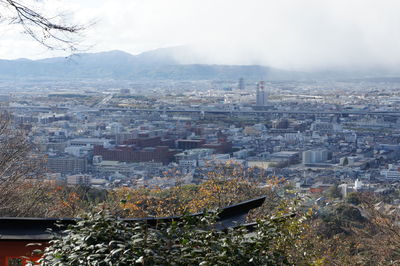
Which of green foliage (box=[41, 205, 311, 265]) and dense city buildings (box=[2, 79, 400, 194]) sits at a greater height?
green foliage (box=[41, 205, 311, 265])

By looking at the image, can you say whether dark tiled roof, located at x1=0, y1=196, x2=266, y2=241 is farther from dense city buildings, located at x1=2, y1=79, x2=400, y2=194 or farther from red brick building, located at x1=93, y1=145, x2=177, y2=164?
red brick building, located at x1=93, y1=145, x2=177, y2=164

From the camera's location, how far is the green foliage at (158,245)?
1966mm

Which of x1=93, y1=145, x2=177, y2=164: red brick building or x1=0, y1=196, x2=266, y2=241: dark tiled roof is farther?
x1=93, y1=145, x2=177, y2=164: red brick building

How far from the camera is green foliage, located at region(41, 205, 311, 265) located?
1966mm

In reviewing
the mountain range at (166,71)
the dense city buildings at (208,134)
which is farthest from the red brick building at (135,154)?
the mountain range at (166,71)

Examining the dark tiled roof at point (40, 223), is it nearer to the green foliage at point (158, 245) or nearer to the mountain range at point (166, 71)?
the green foliage at point (158, 245)

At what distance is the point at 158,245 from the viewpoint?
2035mm

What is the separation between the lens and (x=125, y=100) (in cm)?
4119

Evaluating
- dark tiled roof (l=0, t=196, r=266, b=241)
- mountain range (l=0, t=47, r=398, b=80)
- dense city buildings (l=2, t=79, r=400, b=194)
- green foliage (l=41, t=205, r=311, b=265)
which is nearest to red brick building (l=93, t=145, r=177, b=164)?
dense city buildings (l=2, t=79, r=400, b=194)

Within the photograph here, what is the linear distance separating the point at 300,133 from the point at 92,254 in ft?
97.6

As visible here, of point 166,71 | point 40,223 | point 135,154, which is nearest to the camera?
point 40,223

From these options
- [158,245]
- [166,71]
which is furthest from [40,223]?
[166,71]

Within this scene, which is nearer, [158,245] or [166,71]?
[158,245]

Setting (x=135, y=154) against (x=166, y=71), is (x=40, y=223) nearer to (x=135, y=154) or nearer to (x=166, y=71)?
(x=135, y=154)
